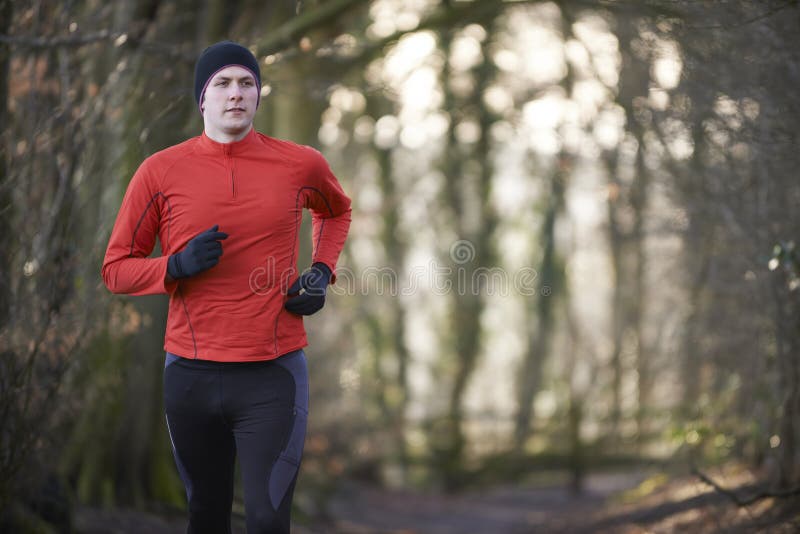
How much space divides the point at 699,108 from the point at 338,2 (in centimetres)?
274

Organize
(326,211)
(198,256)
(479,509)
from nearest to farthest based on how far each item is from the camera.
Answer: (198,256)
(326,211)
(479,509)

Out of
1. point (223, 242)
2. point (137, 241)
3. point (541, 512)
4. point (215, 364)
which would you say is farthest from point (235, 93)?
point (541, 512)

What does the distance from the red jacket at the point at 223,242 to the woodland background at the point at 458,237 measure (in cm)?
145

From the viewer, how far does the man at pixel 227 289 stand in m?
3.33

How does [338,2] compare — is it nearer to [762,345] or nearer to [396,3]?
[762,345]

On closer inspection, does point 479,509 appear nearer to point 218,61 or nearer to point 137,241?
point 137,241

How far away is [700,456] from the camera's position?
930 centimetres

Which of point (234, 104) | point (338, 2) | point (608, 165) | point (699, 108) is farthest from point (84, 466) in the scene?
point (608, 165)

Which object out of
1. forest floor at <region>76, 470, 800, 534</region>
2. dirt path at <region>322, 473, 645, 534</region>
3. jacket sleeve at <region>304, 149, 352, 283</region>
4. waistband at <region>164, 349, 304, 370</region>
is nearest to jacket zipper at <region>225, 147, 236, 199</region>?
jacket sleeve at <region>304, 149, 352, 283</region>

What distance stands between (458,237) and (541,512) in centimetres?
622

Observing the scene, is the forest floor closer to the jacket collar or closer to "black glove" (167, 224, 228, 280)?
"black glove" (167, 224, 228, 280)

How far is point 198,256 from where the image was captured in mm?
3154

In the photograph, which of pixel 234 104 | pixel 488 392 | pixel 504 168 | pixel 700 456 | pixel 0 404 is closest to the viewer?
pixel 234 104

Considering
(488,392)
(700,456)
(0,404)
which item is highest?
(0,404)
